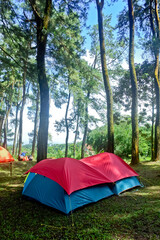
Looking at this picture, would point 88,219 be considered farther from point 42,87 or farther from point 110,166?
point 42,87

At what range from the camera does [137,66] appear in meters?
13.1

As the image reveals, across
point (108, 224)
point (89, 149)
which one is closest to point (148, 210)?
point (108, 224)

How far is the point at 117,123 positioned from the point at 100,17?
9.23 meters

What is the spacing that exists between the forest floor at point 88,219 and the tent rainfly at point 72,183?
188 millimetres

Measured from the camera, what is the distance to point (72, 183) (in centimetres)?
396

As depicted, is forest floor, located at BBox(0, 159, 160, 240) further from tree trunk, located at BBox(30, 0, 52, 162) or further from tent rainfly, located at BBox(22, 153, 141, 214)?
tree trunk, located at BBox(30, 0, 52, 162)

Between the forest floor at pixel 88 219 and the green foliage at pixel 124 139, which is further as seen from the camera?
the green foliage at pixel 124 139

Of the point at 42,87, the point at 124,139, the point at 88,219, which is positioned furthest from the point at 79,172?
the point at 124,139

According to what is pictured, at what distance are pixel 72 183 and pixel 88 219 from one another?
2.70 feet

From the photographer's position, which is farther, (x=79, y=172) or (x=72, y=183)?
(x=79, y=172)

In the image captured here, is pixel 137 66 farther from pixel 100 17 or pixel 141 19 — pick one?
pixel 100 17

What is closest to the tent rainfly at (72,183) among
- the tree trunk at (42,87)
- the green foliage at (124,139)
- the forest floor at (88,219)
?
the forest floor at (88,219)

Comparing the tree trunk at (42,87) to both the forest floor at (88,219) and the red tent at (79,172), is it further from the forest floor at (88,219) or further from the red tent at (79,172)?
the red tent at (79,172)

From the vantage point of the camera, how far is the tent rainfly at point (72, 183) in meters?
3.95
